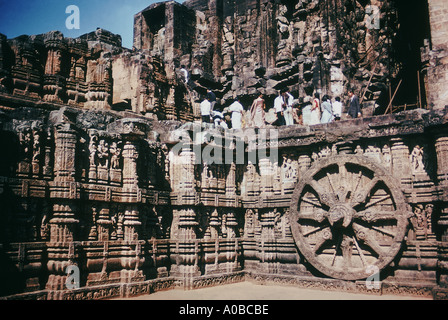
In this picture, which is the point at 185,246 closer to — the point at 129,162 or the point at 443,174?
the point at 129,162

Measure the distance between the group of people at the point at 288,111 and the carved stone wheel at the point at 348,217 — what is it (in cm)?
357

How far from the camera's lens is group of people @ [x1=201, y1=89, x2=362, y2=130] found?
15.3 meters

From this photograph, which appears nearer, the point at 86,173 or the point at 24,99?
the point at 86,173

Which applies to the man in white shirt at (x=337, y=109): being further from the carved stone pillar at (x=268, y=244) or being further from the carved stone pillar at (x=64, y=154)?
the carved stone pillar at (x=64, y=154)

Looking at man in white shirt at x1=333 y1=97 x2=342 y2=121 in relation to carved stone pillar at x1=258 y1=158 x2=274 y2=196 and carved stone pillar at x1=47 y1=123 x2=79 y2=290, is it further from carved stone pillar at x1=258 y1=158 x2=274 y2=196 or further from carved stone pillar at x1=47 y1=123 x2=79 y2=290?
carved stone pillar at x1=47 y1=123 x2=79 y2=290

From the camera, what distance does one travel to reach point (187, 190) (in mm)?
11766

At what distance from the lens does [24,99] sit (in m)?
11.6

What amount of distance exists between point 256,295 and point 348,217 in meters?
3.08

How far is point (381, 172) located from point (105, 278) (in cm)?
725

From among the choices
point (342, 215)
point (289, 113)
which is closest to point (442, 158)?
point (342, 215)

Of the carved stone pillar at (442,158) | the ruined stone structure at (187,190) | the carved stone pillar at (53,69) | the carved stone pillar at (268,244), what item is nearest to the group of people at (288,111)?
the ruined stone structure at (187,190)
